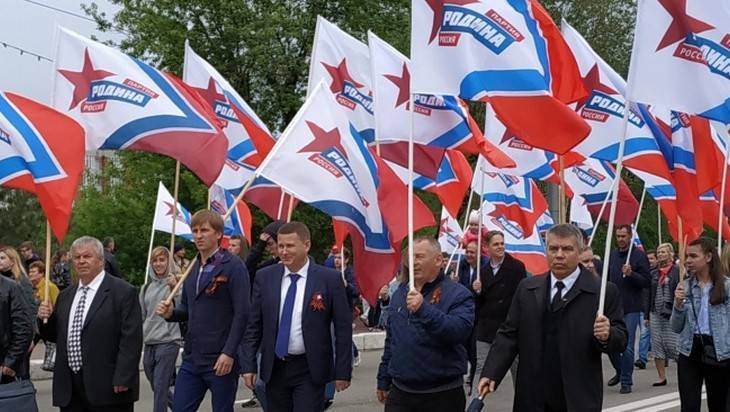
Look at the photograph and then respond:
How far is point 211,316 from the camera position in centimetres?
862

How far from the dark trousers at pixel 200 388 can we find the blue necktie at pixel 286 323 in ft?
2.73

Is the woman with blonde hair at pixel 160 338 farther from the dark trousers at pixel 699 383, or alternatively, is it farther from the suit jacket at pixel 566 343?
the dark trousers at pixel 699 383

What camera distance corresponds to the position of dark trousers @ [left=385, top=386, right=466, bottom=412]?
23.7 feet

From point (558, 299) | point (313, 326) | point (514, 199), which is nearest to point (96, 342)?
point (313, 326)

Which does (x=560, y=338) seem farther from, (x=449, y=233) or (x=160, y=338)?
(x=449, y=233)

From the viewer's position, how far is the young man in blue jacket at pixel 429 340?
7.12 metres

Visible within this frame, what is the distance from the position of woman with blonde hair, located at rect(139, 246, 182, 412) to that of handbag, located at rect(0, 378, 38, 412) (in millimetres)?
2592

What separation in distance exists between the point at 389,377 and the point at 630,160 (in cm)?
507

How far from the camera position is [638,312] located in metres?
14.4

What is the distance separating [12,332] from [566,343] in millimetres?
3652

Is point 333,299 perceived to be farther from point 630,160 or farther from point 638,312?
point 638,312

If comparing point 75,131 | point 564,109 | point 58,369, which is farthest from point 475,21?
point 58,369

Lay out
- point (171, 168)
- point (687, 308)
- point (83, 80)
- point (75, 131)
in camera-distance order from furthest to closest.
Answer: point (171, 168) → point (83, 80) → point (75, 131) → point (687, 308)

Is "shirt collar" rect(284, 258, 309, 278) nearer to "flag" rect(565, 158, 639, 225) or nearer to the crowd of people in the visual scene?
the crowd of people
